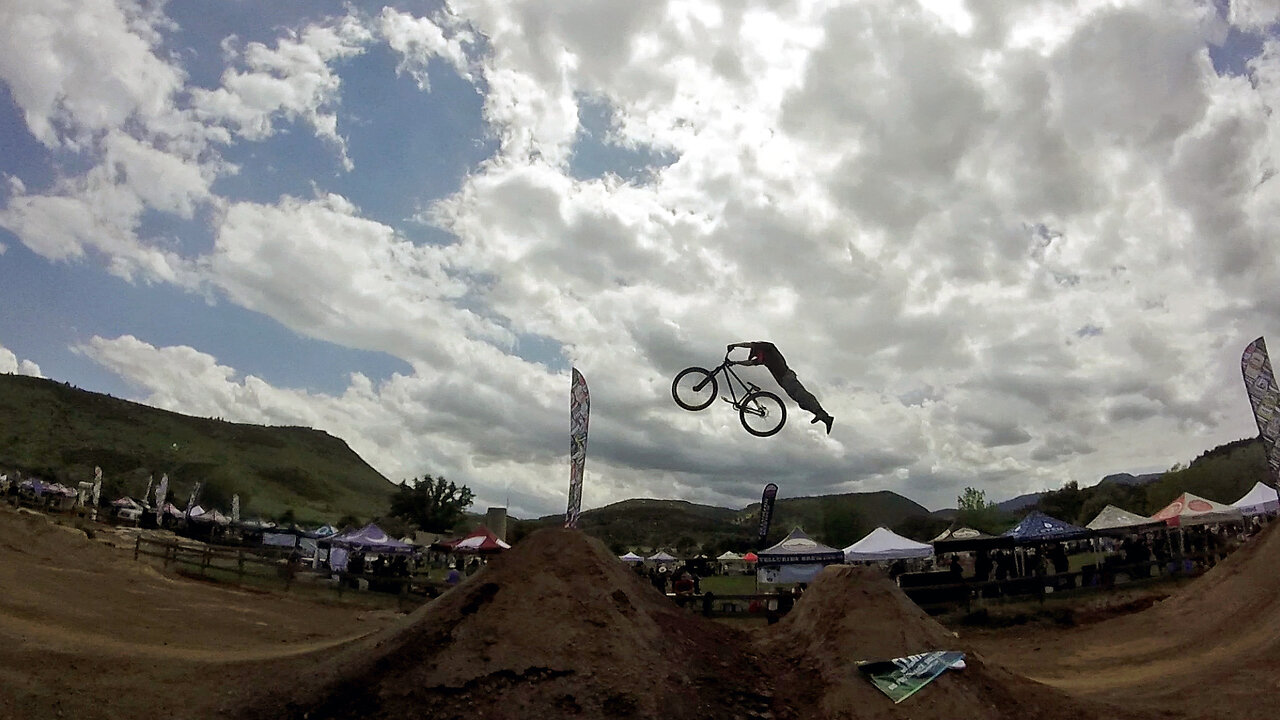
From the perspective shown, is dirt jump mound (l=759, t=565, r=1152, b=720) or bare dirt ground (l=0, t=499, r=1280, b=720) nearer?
bare dirt ground (l=0, t=499, r=1280, b=720)

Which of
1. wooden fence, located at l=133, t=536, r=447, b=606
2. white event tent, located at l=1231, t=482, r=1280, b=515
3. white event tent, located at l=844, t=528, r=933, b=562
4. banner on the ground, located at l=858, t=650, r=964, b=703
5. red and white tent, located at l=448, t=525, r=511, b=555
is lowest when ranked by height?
wooden fence, located at l=133, t=536, r=447, b=606

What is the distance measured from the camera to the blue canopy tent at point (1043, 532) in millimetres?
27766

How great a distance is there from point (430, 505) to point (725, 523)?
7583 cm

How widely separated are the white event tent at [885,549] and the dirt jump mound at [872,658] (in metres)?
17.1

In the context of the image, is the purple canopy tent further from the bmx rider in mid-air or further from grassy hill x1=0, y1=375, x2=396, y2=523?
grassy hill x1=0, y1=375, x2=396, y2=523

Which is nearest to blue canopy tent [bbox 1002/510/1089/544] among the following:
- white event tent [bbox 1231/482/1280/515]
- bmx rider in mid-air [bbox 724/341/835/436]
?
white event tent [bbox 1231/482/1280/515]

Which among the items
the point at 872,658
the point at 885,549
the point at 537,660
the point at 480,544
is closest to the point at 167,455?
the point at 480,544

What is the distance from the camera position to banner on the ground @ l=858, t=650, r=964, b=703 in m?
10.5

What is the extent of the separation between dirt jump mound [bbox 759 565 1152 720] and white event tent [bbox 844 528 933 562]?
1712 cm

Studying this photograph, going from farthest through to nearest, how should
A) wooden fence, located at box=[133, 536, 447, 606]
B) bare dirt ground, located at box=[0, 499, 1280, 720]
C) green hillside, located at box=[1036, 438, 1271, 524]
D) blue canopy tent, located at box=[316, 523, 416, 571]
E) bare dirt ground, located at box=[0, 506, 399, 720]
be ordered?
green hillside, located at box=[1036, 438, 1271, 524] → blue canopy tent, located at box=[316, 523, 416, 571] → wooden fence, located at box=[133, 536, 447, 606] → bare dirt ground, located at box=[0, 506, 399, 720] → bare dirt ground, located at box=[0, 499, 1280, 720]

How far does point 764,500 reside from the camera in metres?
40.6

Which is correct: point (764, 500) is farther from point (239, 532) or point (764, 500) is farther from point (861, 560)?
point (239, 532)

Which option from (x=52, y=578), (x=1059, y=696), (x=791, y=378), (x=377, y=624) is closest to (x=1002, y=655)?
(x=1059, y=696)

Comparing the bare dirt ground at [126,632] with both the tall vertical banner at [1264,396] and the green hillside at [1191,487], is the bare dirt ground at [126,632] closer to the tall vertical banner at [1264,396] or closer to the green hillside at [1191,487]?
the tall vertical banner at [1264,396]
